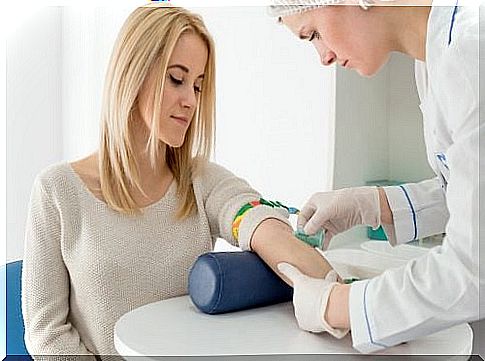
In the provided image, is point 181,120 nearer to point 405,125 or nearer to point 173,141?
point 173,141

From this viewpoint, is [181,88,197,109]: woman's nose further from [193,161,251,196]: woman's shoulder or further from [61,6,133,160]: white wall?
[61,6,133,160]: white wall

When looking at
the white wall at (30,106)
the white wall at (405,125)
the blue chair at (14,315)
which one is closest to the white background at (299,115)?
the white wall at (405,125)

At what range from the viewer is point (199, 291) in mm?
1043

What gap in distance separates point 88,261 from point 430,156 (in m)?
0.54

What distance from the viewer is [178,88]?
1230 millimetres

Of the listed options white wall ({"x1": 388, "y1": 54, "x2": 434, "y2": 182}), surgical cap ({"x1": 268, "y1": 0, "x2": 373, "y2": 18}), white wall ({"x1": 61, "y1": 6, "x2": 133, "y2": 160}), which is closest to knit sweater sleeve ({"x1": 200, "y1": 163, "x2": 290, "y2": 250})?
surgical cap ({"x1": 268, "y1": 0, "x2": 373, "y2": 18})

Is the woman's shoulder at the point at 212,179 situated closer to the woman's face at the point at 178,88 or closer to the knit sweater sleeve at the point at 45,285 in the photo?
the woman's face at the point at 178,88

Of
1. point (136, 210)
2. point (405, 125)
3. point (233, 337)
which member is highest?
point (405, 125)

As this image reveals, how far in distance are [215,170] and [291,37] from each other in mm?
470

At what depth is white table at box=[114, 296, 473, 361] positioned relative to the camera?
92 cm

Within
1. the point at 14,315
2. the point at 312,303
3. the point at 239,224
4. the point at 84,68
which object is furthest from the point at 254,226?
the point at 84,68

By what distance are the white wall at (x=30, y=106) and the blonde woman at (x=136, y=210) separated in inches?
36.5

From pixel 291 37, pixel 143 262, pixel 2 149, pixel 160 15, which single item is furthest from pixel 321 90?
pixel 2 149

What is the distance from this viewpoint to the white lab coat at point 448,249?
78 cm
